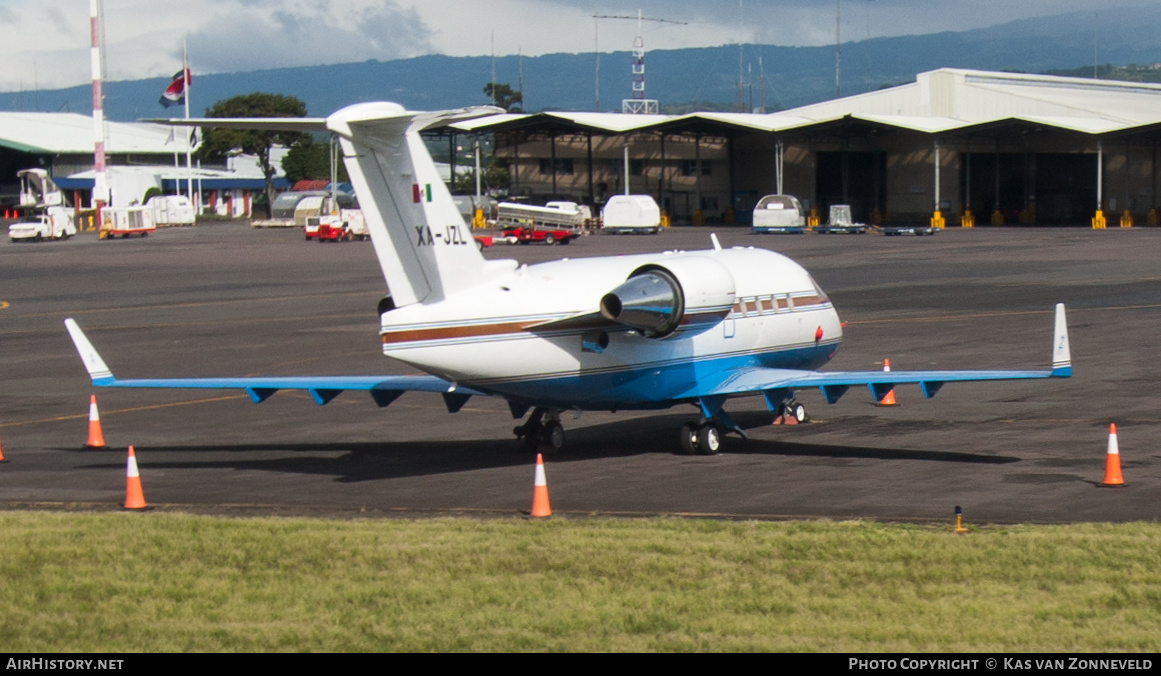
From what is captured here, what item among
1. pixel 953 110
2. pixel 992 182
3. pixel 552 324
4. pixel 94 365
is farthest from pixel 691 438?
pixel 992 182

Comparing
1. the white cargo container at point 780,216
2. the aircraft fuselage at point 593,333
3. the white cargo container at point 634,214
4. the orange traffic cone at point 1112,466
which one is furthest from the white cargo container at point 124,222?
the orange traffic cone at point 1112,466

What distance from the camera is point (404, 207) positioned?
66.7 feet

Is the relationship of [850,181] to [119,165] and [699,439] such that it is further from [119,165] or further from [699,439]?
[699,439]

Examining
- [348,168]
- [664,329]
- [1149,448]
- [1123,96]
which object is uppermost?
[1123,96]

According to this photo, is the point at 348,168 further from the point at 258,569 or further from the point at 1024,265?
the point at 1024,265

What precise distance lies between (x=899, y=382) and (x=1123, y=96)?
12475cm

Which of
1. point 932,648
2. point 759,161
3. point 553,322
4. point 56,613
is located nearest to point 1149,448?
point 553,322

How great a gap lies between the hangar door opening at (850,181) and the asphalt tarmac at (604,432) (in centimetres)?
7483

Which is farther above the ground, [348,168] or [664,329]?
[348,168]

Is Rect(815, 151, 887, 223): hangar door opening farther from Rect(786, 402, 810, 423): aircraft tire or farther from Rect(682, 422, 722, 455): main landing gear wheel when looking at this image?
Rect(682, 422, 722, 455): main landing gear wheel

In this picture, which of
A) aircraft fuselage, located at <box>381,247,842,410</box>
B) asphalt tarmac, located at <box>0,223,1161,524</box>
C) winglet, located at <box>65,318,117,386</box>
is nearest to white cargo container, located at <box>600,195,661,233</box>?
asphalt tarmac, located at <box>0,223,1161,524</box>

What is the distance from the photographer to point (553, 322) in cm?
2100

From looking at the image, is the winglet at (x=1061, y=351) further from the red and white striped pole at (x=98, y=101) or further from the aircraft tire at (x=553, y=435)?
the red and white striped pole at (x=98, y=101)
